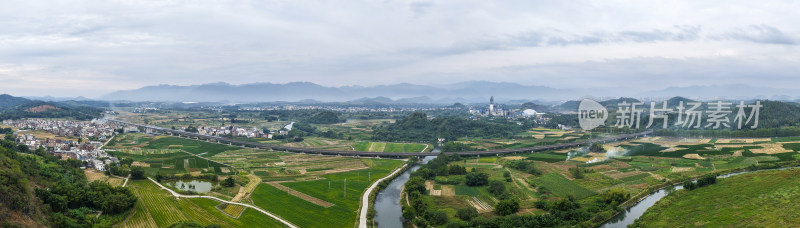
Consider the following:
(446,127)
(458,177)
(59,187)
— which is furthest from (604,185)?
(446,127)

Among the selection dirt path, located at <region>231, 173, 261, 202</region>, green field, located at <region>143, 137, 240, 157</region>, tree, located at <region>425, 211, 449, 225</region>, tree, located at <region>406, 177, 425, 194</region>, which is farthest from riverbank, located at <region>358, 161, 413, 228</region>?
green field, located at <region>143, 137, 240, 157</region>

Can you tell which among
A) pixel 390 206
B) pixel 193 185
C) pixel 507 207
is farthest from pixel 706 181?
pixel 193 185

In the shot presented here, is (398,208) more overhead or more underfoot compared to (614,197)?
more underfoot

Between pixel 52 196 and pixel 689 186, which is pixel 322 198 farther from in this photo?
pixel 689 186

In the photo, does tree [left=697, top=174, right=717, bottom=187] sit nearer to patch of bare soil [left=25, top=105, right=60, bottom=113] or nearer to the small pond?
the small pond

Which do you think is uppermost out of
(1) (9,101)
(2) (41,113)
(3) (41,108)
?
(1) (9,101)
